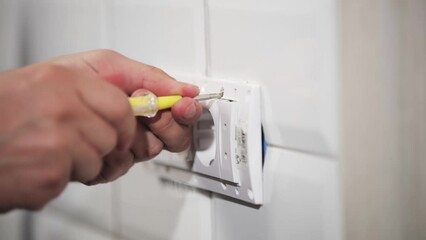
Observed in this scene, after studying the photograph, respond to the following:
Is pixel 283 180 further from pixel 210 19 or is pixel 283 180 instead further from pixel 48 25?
pixel 48 25

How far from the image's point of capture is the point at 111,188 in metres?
0.64

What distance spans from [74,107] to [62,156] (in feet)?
0.11

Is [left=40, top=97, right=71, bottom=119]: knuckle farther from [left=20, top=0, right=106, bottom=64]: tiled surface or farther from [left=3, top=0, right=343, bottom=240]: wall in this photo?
[left=20, top=0, right=106, bottom=64]: tiled surface

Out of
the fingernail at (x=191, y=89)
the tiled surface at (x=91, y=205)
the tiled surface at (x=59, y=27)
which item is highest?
the tiled surface at (x=59, y=27)

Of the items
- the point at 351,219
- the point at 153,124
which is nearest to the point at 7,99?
the point at 153,124

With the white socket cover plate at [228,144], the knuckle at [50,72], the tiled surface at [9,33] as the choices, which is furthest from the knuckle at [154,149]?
the tiled surface at [9,33]

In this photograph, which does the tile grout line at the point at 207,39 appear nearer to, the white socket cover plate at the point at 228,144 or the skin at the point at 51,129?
the white socket cover plate at the point at 228,144

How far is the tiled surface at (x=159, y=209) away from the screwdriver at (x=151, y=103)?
0.12 meters

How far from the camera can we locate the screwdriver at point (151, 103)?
402mm

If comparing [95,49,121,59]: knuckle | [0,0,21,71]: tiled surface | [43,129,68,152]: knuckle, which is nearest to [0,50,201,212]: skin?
[43,129,68,152]: knuckle

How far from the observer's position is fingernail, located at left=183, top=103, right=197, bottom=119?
431 mm

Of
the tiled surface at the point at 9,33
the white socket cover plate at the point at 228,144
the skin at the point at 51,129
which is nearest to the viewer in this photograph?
the skin at the point at 51,129

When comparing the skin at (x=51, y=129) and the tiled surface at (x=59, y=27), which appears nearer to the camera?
the skin at (x=51, y=129)

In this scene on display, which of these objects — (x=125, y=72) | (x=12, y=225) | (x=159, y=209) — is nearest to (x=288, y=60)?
(x=125, y=72)
